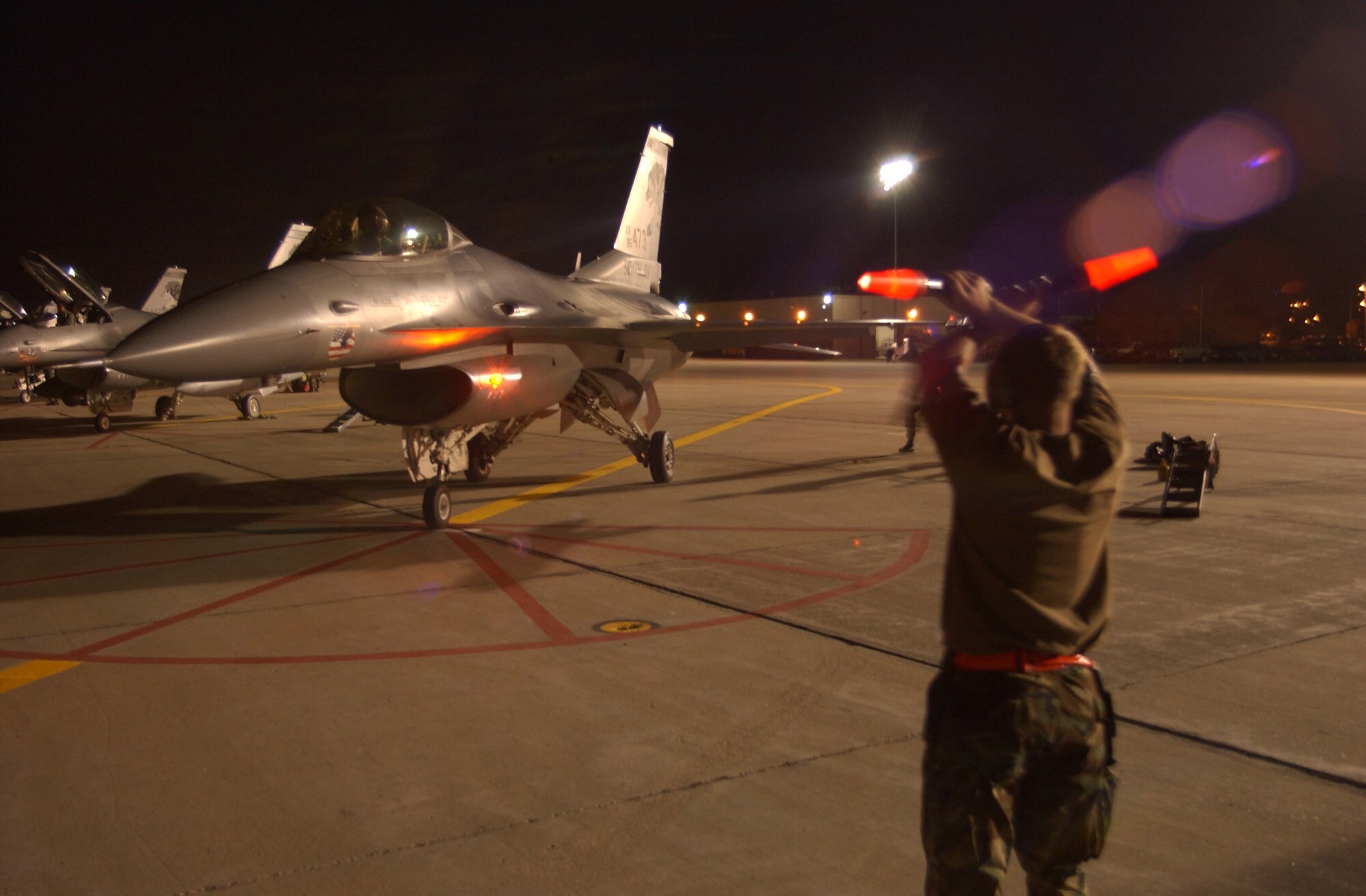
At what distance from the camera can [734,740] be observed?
468cm

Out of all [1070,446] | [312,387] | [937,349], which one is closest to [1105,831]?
[1070,446]

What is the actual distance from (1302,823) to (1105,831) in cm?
185

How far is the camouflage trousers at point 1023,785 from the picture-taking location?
2482 millimetres

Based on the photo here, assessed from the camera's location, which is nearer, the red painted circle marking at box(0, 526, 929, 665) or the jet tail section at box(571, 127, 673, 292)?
the red painted circle marking at box(0, 526, 929, 665)

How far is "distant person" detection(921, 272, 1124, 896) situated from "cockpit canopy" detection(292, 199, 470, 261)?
8.46 meters

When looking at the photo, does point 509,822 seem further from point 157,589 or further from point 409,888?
point 157,589

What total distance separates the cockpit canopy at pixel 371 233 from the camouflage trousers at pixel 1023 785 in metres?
8.75

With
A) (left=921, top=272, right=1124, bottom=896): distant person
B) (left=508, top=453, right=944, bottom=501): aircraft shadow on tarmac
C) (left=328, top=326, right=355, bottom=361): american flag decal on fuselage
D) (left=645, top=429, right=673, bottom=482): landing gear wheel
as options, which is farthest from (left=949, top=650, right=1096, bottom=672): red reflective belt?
(left=645, top=429, right=673, bottom=482): landing gear wheel

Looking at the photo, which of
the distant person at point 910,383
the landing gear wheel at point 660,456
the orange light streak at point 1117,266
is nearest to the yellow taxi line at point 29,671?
the distant person at point 910,383

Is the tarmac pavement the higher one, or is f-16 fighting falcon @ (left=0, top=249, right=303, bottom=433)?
f-16 fighting falcon @ (left=0, top=249, right=303, bottom=433)

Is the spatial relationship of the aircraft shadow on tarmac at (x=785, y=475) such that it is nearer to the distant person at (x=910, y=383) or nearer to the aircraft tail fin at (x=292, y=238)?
the distant person at (x=910, y=383)

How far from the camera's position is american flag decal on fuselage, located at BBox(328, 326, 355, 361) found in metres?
9.20

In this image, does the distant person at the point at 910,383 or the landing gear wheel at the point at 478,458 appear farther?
the landing gear wheel at the point at 478,458

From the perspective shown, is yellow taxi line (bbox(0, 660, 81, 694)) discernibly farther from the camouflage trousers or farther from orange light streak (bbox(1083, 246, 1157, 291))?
orange light streak (bbox(1083, 246, 1157, 291))
